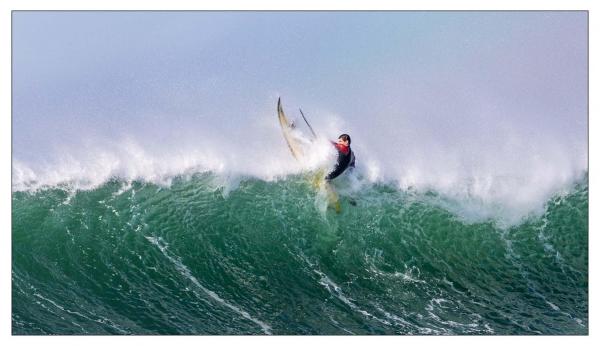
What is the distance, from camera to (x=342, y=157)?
13.1 meters

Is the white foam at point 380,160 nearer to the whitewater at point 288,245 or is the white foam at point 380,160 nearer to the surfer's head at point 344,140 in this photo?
the whitewater at point 288,245

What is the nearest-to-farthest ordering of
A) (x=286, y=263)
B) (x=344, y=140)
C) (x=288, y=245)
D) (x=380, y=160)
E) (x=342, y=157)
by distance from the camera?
(x=286, y=263) < (x=288, y=245) < (x=342, y=157) < (x=344, y=140) < (x=380, y=160)

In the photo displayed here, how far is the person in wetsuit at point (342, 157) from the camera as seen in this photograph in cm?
1309

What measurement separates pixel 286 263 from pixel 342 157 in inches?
115

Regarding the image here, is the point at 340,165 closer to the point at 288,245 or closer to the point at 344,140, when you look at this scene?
the point at 344,140

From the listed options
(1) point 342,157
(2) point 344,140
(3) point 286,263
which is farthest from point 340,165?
(3) point 286,263

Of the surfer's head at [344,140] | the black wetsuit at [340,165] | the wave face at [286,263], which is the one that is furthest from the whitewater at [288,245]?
the surfer's head at [344,140]

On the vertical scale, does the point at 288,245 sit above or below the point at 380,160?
below

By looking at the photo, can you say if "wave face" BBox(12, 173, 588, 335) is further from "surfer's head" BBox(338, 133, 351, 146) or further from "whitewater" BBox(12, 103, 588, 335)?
"surfer's head" BBox(338, 133, 351, 146)

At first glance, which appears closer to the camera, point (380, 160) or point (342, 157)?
point (342, 157)

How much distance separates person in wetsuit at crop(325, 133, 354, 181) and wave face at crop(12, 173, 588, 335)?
433 mm

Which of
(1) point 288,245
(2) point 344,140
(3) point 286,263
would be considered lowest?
(3) point 286,263

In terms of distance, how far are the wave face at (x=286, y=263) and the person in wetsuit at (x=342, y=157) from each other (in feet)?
1.42

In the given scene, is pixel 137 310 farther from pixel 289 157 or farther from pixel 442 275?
pixel 442 275
